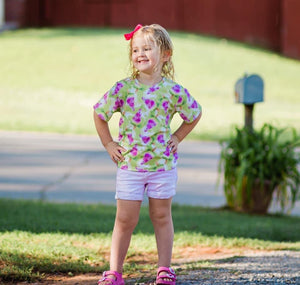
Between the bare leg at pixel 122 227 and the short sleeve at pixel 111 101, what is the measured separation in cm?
49

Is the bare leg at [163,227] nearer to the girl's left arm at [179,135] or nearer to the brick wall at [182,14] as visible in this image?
the girl's left arm at [179,135]

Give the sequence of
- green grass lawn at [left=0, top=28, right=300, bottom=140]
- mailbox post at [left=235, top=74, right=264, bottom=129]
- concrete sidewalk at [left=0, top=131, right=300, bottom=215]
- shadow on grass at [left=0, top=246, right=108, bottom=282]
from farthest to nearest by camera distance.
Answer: green grass lawn at [left=0, top=28, right=300, bottom=140]
concrete sidewalk at [left=0, top=131, right=300, bottom=215]
mailbox post at [left=235, top=74, right=264, bottom=129]
shadow on grass at [left=0, top=246, right=108, bottom=282]

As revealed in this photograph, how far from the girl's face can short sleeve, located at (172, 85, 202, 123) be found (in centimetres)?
17

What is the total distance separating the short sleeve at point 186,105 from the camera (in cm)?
404

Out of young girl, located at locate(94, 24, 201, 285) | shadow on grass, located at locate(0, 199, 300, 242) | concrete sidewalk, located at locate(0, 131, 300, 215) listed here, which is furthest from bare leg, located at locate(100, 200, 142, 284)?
concrete sidewalk, located at locate(0, 131, 300, 215)

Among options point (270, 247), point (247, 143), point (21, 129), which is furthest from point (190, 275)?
point (21, 129)

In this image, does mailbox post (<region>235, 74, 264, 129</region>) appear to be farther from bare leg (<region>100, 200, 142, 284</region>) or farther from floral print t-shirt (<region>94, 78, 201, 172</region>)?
bare leg (<region>100, 200, 142, 284</region>)

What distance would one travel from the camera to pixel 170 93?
401cm

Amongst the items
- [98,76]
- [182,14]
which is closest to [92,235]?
[98,76]

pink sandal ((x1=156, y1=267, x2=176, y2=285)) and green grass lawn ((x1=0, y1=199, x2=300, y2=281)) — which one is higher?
pink sandal ((x1=156, y1=267, x2=176, y2=285))

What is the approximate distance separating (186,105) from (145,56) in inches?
13.9

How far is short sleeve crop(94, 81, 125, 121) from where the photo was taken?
3.96 meters

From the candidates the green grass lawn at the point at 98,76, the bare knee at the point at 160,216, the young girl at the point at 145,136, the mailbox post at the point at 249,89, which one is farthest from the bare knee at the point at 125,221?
the green grass lawn at the point at 98,76

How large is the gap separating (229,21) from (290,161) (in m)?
24.2
